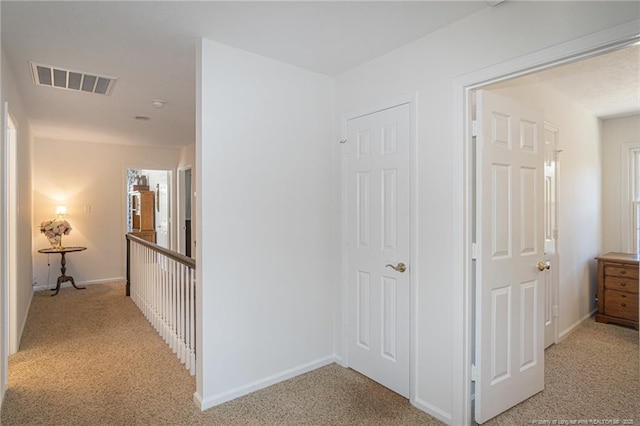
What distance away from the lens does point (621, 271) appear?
12.7ft

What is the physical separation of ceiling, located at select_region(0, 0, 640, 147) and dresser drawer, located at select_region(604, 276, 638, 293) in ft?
6.44

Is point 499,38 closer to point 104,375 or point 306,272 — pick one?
point 306,272

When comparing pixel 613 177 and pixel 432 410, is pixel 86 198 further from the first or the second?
pixel 613 177

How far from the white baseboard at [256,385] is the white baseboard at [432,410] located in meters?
0.85

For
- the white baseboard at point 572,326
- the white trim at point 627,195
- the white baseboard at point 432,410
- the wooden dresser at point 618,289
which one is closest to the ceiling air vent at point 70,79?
the white baseboard at point 432,410

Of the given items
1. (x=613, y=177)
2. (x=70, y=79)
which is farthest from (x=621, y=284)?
(x=70, y=79)

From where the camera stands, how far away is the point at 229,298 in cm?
251

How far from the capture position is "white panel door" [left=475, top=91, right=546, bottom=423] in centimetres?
220

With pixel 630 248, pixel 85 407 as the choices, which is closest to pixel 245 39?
pixel 85 407

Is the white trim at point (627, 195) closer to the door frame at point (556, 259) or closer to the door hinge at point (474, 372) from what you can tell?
the door frame at point (556, 259)

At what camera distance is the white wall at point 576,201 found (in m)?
3.53

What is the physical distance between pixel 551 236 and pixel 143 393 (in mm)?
3710

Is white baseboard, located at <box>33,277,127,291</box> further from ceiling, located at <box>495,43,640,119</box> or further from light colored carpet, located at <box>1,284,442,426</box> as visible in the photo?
ceiling, located at <box>495,43,640,119</box>

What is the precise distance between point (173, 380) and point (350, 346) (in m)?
1.40
